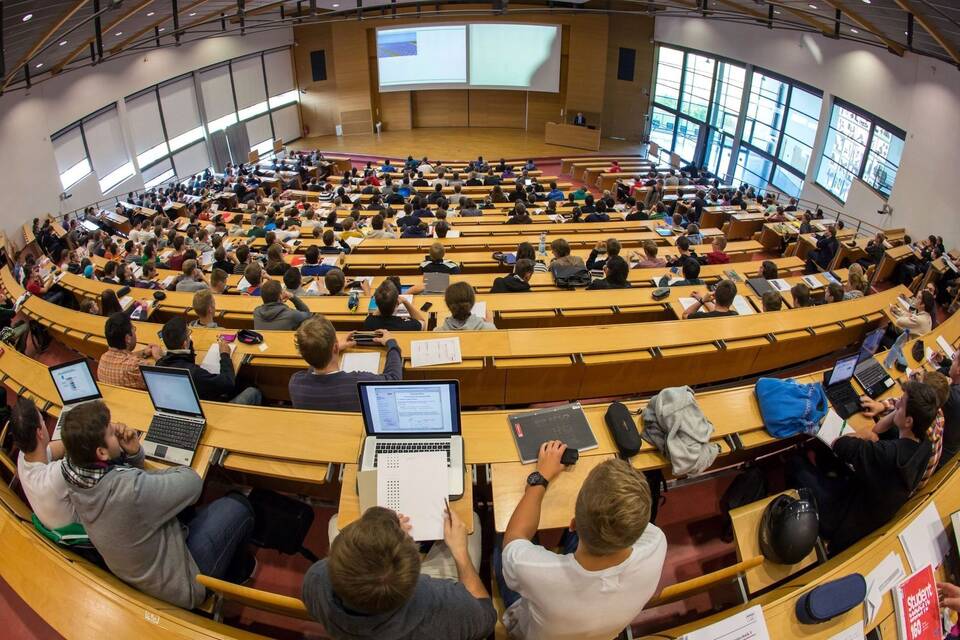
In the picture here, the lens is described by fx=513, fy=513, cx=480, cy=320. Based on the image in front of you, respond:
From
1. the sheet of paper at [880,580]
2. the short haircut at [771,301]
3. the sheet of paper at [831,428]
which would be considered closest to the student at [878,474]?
the sheet of paper at [831,428]

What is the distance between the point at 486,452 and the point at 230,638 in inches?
59.8

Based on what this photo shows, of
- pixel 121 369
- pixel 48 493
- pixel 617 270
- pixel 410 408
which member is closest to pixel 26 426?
pixel 48 493

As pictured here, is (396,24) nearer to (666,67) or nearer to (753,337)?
(666,67)

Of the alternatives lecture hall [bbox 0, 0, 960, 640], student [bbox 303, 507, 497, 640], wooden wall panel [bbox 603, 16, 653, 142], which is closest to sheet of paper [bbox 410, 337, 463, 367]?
lecture hall [bbox 0, 0, 960, 640]

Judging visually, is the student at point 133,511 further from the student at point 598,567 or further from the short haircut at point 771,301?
the short haircut at point 771,301

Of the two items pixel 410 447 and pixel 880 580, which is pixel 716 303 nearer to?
pixel 880 580

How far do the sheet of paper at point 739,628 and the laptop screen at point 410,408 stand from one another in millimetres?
1543

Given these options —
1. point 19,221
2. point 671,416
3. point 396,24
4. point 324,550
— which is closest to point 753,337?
point 671,416

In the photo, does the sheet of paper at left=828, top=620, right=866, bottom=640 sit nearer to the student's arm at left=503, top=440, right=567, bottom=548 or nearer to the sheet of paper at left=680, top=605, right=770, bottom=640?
the sheet of paper at left=680, top=605, right=770, bottom=640

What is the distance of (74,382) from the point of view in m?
3.55

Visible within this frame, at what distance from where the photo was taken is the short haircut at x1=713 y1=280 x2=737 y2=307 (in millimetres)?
4988

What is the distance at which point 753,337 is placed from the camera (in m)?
4.73

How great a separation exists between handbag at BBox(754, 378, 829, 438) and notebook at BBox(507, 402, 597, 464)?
3.99 feet

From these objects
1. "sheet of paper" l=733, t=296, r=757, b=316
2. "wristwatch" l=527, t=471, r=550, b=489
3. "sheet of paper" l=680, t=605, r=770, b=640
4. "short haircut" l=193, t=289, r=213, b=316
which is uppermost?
"short haircut" l=193, t=289, r=213, b=316
